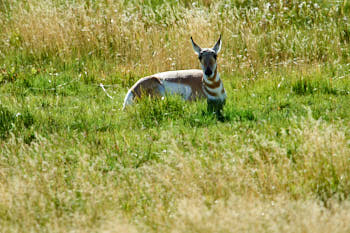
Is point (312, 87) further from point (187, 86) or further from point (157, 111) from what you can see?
point (157, 111)

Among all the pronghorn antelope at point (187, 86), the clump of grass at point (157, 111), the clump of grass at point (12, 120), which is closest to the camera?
the clump of grass at point (12, 120)

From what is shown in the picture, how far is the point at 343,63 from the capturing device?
368 inches

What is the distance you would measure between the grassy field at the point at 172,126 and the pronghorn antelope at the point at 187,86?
271 mm

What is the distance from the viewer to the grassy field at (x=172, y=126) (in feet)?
14.7

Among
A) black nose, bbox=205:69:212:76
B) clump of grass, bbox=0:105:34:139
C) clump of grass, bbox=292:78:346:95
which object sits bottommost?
clump of grass, bbox=292:78:346:95

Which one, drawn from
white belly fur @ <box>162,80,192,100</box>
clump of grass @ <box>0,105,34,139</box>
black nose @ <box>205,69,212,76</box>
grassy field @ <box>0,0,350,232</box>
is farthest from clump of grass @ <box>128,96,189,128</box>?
clump of grass @ <box>0,105,34,139</box>

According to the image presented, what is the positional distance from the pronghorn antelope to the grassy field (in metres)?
0.27

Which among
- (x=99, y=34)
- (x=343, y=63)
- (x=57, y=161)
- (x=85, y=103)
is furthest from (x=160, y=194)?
(x=99, y=34)

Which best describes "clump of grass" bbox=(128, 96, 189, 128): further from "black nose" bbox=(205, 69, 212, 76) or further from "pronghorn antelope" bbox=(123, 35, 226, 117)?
"black nose" bbox=(205, 69, 212, 76)

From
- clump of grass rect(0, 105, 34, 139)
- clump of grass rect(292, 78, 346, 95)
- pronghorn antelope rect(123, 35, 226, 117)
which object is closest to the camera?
clump of grass rect(0, 105, 34, 139)

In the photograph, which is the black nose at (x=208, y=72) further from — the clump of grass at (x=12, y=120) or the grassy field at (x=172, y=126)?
the clump of grass at (x=12, y=120)

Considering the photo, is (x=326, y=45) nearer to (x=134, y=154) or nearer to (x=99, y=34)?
(x=99, y=34)

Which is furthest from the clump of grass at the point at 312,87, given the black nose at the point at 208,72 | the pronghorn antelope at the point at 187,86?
the black nose at the point at 208,72

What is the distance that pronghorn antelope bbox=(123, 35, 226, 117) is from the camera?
7602 millimetres
